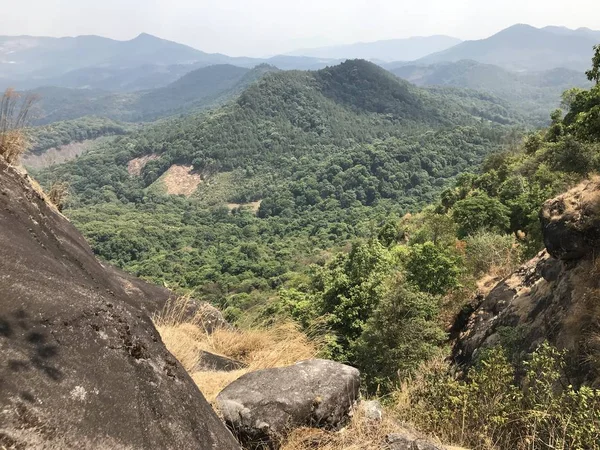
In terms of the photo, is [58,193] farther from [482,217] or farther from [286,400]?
[482,217]

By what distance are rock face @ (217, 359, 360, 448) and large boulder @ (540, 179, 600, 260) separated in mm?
6155

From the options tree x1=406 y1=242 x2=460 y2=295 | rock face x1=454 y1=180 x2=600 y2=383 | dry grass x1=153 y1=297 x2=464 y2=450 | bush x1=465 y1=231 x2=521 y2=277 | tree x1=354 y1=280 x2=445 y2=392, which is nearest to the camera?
dry grass x1=153 y1=297 x2=464 y2=450

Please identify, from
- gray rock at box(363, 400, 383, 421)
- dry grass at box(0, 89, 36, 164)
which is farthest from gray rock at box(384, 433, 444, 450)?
dry grass at box(0, 89, 36, 164)

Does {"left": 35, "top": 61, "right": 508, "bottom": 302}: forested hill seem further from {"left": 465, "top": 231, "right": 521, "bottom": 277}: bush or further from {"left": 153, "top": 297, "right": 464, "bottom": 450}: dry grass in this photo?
{"left": 153, "top": 297, "right": 464, "bottom": 450}: dry grass

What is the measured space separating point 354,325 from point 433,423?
1021 cm

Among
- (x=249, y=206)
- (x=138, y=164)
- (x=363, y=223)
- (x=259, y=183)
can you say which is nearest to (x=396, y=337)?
(x=363, y=223)

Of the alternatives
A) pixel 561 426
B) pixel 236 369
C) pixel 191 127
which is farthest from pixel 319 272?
pixel 191 127

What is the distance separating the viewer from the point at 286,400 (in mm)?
4273

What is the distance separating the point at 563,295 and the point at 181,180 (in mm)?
156334

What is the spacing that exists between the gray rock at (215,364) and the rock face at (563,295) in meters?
4.99

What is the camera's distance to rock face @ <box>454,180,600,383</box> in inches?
276

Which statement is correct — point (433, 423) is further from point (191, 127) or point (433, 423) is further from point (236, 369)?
point (191, 127)

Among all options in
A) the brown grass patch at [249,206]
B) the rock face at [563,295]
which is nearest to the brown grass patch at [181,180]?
the brown grass patch at [249,206]

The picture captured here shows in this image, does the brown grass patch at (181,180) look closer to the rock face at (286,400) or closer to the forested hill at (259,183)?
the forested hill at (259,183)
